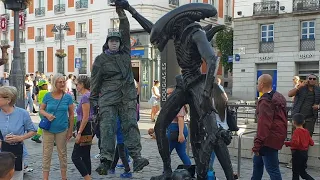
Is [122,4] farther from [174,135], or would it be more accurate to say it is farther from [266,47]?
[266,47]

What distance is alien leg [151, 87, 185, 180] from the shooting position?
202 inches

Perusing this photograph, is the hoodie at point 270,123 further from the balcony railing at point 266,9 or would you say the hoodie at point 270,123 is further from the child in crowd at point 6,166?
the balcony railing at point 266,9

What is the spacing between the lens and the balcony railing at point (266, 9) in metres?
29.7

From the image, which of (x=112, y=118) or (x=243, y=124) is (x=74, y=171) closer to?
(x=112, y=118)

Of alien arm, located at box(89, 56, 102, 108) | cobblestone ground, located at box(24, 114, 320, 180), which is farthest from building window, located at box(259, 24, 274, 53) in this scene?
alien arm, located at box(89, 56, 102, 108)

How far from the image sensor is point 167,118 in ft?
17.1

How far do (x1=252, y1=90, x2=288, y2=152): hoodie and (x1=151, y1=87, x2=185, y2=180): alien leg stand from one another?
110 centimetres

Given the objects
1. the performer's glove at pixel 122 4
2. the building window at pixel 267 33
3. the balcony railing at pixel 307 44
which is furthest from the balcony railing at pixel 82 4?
the performer's glove at pixel 122 4

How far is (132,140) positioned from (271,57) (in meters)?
25.7

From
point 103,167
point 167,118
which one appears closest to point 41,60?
point 103,167

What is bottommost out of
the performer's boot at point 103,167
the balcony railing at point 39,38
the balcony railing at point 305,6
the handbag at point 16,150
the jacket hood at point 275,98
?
the performer's boot at point 103,167

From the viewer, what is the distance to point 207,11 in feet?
16.6

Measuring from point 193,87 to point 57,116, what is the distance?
2.15 meters

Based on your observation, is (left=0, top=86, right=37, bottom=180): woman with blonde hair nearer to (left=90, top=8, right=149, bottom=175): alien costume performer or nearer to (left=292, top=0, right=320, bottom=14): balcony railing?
(left=90, top=8, right=149, bottom=175): alien costume performer
